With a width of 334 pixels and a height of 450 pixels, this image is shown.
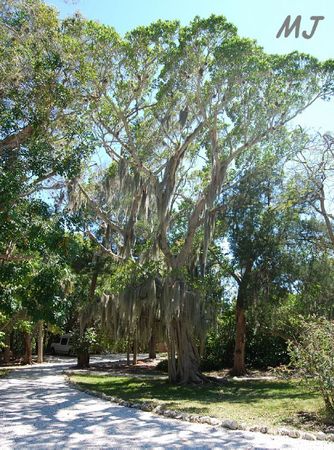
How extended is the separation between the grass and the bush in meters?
0.60

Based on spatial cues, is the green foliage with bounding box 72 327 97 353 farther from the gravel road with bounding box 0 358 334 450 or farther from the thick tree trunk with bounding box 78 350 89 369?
the gravel road with bounding box 0 358 334 450

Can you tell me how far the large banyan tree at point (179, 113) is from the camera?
12750mm

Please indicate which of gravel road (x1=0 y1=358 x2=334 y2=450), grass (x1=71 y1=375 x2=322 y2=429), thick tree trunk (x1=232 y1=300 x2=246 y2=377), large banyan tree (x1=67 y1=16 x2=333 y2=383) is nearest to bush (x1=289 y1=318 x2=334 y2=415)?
grass (x1=71 y1=375 x2=322 y2=429)

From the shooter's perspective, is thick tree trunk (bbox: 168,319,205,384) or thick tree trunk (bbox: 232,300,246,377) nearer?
thick tree trunk (bbox: 168,319,205,384)

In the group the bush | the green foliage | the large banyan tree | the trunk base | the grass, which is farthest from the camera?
the trunk base

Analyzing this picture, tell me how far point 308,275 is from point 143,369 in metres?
8.19

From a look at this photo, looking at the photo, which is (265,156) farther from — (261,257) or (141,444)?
(141,444)

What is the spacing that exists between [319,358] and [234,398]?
12.3 feet

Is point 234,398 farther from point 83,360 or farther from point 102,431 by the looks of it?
point 83,360

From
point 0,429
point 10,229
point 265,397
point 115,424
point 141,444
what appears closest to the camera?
point 141,444

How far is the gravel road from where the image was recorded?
19.1ft

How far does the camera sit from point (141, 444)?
5855mm

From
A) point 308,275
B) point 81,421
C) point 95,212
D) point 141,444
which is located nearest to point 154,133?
point 95,212

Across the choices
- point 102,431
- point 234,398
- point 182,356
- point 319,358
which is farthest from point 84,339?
point 319,358
